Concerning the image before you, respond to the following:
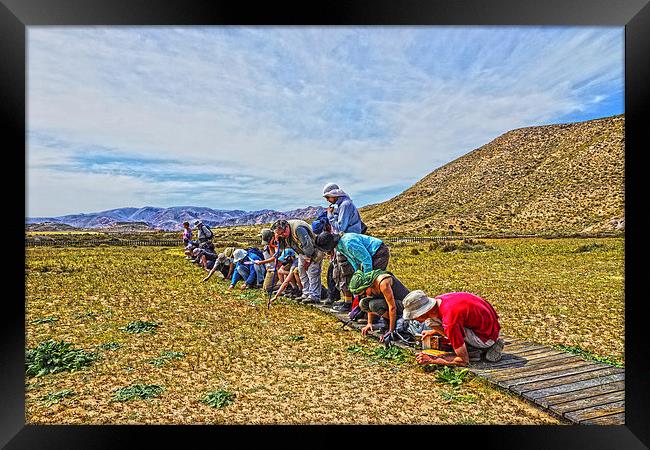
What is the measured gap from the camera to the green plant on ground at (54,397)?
13.4ft

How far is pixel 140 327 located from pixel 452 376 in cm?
518

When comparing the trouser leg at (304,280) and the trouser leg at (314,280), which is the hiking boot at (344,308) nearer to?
the trouser leg at (314,280)

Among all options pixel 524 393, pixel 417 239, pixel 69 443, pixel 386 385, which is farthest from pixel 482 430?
pixel 417 239

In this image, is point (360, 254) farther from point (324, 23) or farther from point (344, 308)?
point (324, 23)

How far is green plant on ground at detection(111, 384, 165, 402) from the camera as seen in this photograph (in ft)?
13.5

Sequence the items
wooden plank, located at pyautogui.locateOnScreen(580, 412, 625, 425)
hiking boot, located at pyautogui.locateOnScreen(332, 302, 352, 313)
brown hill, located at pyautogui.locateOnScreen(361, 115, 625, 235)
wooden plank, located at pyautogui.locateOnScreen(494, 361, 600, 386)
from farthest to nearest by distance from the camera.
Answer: brown hill, located at pyautogui.locateOnScreen(361, 115, 625, 235) < hiking boot, located at pyautogui.locateOnScreen(332, 302, 352, 313) < wooden plank, located at pyautogui.locateOnScreen(494, 361, 600, 386) < wooden plank, located at pyautogui.locateOnScreen(580, 412, 625, 425)

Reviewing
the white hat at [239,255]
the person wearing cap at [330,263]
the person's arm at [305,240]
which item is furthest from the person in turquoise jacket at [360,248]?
the white hat at [239,255]

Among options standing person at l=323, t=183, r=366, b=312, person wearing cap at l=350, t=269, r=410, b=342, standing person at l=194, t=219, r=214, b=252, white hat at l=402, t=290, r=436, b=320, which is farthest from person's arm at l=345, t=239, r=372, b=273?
standing person at l=194, t=219, r=214, b=252

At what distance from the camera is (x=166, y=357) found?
525cm

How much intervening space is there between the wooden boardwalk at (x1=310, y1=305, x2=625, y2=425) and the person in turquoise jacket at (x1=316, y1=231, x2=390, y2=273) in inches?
55.2

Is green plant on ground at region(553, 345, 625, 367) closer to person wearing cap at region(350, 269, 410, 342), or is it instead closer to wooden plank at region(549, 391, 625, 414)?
wooden plank at region(549, 391, 625, 414)

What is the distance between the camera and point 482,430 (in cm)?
345

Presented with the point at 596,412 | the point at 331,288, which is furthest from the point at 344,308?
the point at 596,412

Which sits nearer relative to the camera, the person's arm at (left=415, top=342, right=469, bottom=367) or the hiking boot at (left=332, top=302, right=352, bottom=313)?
the person's arm at (left=415, top=342, right=469, bottom=367)
